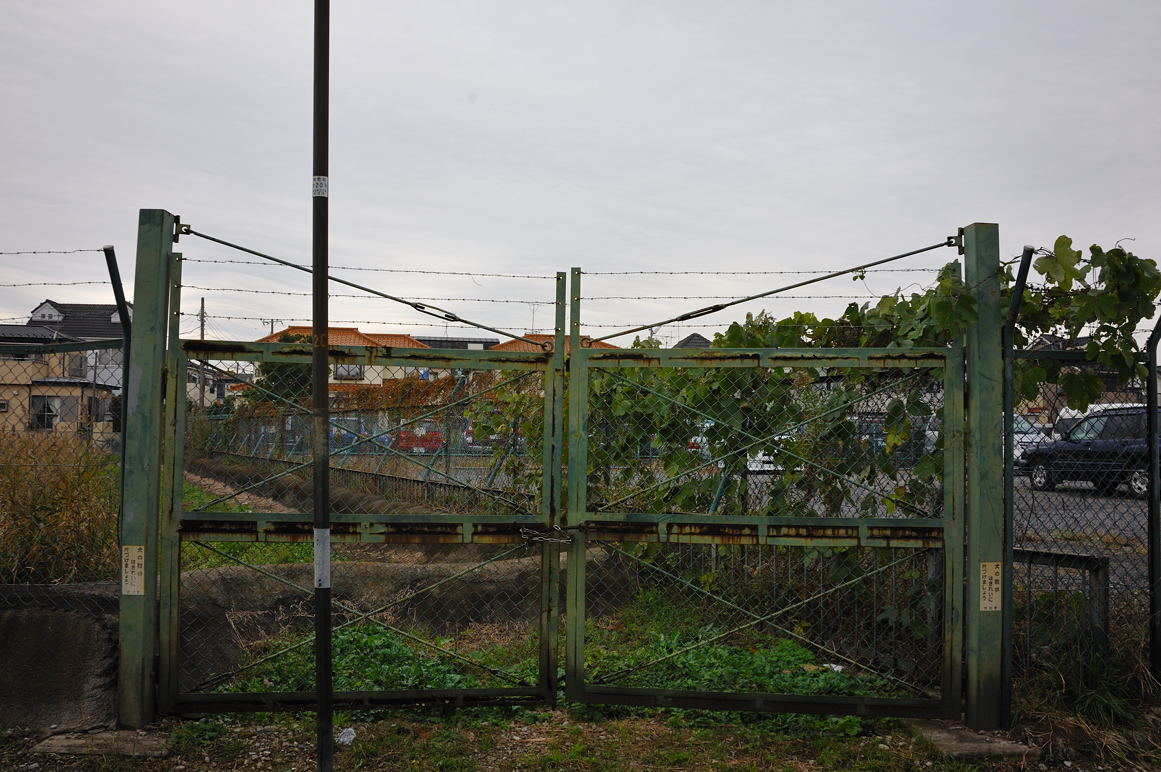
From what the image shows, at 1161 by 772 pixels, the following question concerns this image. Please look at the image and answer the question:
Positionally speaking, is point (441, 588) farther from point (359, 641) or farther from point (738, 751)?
point (738, 751)

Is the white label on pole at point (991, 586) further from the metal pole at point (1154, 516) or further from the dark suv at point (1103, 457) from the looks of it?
the metal pole at point (1154, 516)

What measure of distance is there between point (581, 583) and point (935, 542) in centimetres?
197

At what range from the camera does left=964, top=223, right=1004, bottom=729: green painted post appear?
4582 millimetres

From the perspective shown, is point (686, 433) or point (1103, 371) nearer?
point (1103, 371)

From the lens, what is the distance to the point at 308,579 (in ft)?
23.5

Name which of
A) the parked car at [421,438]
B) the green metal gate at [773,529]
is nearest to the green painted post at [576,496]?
the green metal gate at [773,529]

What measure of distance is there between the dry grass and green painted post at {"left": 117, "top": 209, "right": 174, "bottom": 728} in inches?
61.4

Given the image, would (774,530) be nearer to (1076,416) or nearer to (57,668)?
(1076,416)

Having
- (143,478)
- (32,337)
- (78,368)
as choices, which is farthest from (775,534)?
(32,337)

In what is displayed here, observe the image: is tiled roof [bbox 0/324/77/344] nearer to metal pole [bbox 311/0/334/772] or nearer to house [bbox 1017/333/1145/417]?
metal pole [bbox 311/0/334/772]

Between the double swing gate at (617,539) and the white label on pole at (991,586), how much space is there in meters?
0.10

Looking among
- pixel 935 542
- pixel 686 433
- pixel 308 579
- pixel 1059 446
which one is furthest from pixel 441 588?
pixel 1059 446

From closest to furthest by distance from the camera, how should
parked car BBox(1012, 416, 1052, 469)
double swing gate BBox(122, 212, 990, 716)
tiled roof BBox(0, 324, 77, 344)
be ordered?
1. double swing gate BBox(122, 212, 990, 716)
2. parked car BBox(1012, 416, 1052, 469)
3. tiled roof BBox(0, 324, 77, 344)

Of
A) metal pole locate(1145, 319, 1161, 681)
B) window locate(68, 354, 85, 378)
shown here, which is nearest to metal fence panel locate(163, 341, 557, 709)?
window locate(68, 354, 85, 378)
